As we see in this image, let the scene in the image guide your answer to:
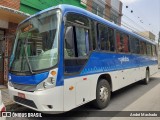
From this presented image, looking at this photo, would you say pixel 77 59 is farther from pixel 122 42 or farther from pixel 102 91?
pixel 122 42

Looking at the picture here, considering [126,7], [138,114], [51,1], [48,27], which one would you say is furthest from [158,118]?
[126,7]

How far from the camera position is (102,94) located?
21.0 ft

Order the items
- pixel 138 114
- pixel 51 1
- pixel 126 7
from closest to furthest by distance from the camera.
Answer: pixel 138 114
pixel 51 1
pixel 126 7

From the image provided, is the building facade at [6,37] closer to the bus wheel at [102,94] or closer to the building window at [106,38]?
the building window at [106,38]

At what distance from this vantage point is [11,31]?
9.79m

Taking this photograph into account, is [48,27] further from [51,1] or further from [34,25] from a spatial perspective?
[51,1]

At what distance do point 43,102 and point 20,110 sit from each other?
2235 millimetres

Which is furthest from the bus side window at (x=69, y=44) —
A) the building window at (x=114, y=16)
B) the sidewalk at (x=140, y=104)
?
the building window at (x=114, y=16)

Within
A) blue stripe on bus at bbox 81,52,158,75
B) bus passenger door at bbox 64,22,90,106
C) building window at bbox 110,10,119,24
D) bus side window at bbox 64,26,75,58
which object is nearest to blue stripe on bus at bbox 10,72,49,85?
bus passenger door at bbox 64,22,90,106

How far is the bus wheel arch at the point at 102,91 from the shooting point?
244 inches

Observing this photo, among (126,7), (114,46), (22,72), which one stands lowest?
(22,72)

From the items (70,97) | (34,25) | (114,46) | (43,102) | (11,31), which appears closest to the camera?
(43,102)

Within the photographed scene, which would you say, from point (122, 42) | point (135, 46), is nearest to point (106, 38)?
point (122, 42)

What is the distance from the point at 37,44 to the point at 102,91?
2.65 metres
